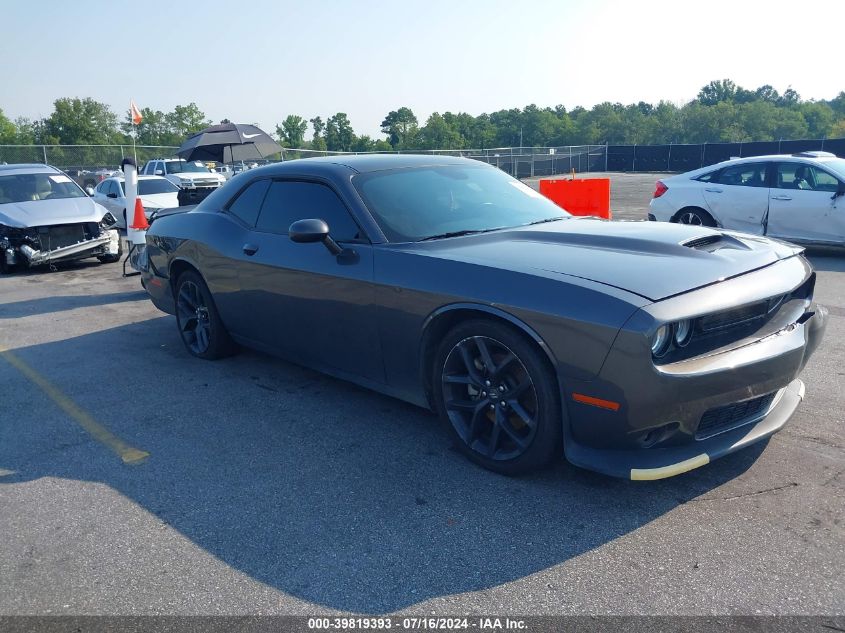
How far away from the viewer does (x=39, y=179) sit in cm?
1183

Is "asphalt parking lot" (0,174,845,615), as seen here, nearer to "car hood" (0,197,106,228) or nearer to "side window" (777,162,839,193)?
"side window" (777,162,839,193)

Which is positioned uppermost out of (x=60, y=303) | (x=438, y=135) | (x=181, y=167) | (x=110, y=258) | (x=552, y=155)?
(x=438, y=135)

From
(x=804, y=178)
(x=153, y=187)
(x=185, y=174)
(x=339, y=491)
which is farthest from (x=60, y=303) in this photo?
(x=185, y=174)

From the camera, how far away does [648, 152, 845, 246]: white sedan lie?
31.0 feet

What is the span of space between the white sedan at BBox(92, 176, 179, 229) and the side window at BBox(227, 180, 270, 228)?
10.1 meters

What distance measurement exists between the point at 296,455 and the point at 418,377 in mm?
814

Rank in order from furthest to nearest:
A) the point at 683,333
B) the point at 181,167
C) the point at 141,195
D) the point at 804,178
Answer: the point at 181,167 < the point at 141,195 < the point at 804,178 < the point at 683,333

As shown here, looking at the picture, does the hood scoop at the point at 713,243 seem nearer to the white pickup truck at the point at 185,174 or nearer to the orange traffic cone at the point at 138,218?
the orange traffic cone at the point at 138,218

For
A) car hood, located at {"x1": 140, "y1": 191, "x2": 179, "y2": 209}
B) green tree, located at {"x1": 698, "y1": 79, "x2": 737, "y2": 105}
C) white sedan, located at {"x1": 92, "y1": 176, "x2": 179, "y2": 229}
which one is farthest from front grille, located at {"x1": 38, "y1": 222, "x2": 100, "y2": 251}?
green tree, located at {"x1": 698, "y1": 79, "x2": 737, "y2": 105}

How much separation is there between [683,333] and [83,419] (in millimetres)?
3758

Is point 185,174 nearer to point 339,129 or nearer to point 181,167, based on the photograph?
point 181,167

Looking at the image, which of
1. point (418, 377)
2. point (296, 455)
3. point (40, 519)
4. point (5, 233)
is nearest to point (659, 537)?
point (418, 377)

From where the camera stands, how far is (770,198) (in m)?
9.83

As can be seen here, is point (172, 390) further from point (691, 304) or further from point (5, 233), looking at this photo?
point (5, 233)
